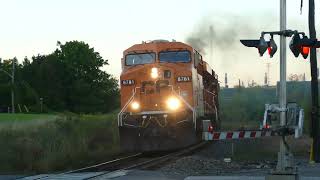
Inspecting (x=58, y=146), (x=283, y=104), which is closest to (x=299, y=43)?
(x=283, y=104)

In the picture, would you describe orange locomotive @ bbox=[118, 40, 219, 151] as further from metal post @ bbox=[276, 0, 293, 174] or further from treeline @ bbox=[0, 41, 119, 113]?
treeline @ bbox=[0, 41, 119, 113]

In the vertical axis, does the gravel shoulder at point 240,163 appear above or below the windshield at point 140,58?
below

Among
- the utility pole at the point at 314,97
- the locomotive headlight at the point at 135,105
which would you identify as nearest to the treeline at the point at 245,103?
the locomotive headlight at the point at 135,105

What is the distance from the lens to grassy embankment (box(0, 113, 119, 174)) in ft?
65.2

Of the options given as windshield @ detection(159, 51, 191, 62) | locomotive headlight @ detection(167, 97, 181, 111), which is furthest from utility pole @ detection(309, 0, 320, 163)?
windshield @ detection(159, 51, 191, 62)

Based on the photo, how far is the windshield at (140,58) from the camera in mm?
23578

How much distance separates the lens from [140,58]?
23.8 meters

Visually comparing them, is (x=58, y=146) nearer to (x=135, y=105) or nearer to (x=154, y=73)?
(x=135, y=105)

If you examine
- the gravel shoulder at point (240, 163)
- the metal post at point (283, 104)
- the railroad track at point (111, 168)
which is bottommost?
the railroad track at point (111, 168)

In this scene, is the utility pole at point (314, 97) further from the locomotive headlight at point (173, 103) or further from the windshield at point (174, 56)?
the windshield at point (174, 56)

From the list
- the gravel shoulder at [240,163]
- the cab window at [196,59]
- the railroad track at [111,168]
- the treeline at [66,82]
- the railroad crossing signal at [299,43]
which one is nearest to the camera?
the railroad crossing signal at [299,43]

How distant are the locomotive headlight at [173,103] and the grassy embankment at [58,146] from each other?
3.47 m

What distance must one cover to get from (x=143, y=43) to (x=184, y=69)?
8.32 feet

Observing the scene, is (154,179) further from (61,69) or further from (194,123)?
(61,69)
